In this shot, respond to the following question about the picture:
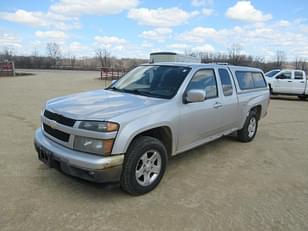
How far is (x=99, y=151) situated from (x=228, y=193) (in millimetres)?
1834

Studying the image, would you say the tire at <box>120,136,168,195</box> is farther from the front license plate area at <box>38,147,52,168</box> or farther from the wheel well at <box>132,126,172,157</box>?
the front license plate area at <box>38,147,52,168</box>

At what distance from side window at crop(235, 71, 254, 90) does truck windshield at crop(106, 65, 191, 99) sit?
5.77 feet

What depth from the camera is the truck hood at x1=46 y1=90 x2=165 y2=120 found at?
321 cm

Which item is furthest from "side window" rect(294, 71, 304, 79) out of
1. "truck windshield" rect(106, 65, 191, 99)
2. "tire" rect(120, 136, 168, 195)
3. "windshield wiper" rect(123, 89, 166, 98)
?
"tire" rect(120, 136, 168, 195)

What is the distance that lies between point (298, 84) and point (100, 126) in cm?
1564

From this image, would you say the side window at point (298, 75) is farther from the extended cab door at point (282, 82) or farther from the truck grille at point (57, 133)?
the truck grille at point (57, 133)

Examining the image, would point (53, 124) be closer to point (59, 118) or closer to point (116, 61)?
point (59, 118)

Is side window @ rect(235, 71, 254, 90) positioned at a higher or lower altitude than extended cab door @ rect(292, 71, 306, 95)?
higher

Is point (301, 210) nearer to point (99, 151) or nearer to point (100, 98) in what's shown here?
point (99, 151)

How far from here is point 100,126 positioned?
10.1 ft

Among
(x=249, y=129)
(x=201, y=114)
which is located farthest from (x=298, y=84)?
(x=201, y=114)

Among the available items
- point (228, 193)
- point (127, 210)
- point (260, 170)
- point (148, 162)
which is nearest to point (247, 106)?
point (260, 170)

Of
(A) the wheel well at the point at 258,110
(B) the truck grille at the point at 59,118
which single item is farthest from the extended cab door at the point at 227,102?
(B) the truck grille at the point at 59,118

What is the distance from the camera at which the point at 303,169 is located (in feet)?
15.1
